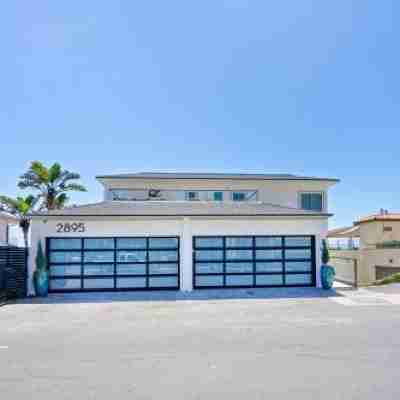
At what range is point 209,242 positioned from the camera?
49.0 feet

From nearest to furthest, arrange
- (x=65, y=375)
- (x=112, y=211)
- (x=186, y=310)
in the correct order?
(x=65, y=375) < (x=186, y=310) < (x=112, y=211)

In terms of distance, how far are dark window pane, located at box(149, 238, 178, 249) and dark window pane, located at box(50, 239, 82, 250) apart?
317 centimetres

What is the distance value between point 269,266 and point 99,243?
780 cm

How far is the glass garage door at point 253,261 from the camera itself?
48.7 ft

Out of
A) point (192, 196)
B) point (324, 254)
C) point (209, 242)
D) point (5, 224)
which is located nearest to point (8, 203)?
point (5, 224)

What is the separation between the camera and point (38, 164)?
87.0 ft

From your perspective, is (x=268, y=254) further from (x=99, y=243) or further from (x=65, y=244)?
(x=65, y=244)

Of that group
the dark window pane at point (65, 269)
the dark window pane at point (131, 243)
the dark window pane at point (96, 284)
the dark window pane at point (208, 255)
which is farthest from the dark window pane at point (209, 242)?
the dark window pane at point (65, 269)

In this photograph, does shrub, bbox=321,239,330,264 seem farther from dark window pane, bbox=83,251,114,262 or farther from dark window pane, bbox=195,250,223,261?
dark window pane, bbox=83,251,114,262

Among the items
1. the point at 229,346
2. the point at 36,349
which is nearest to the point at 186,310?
the point at 229,346

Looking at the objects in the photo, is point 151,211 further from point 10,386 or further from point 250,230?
point 10,386

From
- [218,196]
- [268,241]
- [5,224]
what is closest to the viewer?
[268,241]

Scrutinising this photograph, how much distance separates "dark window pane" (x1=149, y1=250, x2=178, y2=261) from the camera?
48.2ft

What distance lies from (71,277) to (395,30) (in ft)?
57.5
